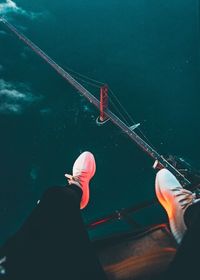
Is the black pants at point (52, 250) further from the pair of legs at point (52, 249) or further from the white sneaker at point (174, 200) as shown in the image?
the white sneaker at point (174, 200)

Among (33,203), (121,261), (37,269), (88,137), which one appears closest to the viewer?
(37,269)

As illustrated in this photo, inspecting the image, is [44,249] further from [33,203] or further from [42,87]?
[42,87]

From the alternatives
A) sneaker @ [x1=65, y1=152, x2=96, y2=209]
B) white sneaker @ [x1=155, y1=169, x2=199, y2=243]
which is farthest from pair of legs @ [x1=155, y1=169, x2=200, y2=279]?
sneaker @ [x1=65, y1=152, x2=96, y2=209]

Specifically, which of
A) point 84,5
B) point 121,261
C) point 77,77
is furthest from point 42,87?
point 121,261

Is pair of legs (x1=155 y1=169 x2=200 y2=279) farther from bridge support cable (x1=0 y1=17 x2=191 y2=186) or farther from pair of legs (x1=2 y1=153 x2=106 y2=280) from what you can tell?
bridge support cable (x1=0 y1=17 x2=191 y2=186)

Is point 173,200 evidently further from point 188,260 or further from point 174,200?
point 188,260

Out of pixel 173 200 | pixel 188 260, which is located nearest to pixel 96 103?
pixel 173 200
